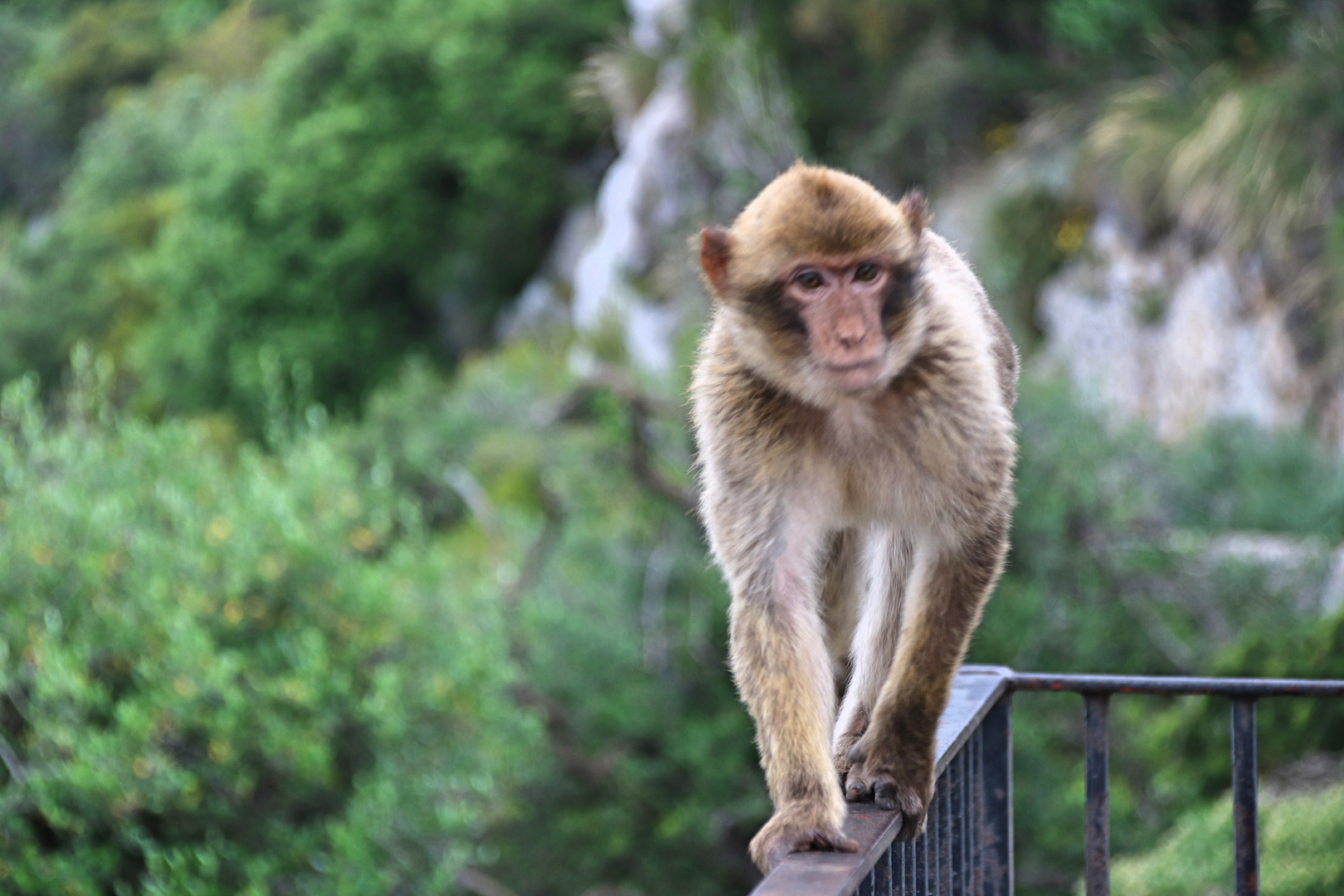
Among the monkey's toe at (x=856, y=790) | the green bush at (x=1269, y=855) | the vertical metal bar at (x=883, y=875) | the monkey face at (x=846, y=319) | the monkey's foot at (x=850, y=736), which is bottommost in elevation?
the green bush at (x=1269, y=855)

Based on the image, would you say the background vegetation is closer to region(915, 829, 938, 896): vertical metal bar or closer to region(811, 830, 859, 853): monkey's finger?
region(915, 829, 938, 896): vertical metal bar

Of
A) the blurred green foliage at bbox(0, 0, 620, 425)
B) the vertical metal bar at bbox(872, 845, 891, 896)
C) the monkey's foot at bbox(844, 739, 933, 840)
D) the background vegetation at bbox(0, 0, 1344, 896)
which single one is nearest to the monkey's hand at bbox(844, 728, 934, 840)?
the monkey's foot at bbox(844, 739, 933, 840)

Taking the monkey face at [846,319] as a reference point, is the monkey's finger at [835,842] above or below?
below

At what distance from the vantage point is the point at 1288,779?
4410 mm

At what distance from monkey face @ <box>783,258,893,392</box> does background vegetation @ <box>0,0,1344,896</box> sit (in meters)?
2.45

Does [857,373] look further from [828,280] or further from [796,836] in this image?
[796,836]

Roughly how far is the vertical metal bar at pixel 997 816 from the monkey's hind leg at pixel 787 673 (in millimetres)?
286

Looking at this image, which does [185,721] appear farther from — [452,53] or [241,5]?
[241,5]

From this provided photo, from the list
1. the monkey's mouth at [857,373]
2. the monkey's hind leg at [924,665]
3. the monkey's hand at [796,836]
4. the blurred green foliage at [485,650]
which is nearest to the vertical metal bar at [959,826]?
the monkey's hind leg at [924,665]

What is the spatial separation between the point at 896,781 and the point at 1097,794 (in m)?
0.42

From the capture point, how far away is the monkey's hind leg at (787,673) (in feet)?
5.96

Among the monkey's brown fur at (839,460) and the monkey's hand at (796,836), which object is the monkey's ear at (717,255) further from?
the monkey's hand at (796,836)

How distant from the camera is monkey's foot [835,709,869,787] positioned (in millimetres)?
2148

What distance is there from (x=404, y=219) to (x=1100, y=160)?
12933 mm
